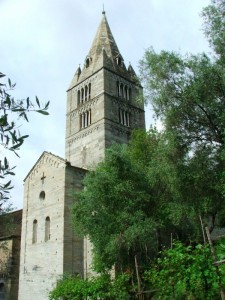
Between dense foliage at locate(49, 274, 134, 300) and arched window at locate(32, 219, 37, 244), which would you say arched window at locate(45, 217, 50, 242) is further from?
dense foliage at locate(49, 274, 134, 300)

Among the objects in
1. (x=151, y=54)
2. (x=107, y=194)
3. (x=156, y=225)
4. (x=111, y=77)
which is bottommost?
(x=156, y=225)

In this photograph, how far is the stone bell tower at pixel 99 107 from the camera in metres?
32.9

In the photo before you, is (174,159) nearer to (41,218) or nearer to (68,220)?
(68,220)

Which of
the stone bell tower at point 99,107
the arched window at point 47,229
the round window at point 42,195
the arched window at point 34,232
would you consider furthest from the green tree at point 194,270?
the stone bell tower at point 99,107

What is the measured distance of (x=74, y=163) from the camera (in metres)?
33.8

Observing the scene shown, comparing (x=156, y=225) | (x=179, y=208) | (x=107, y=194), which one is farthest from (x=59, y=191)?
(x=179, y=208)

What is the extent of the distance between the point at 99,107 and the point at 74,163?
5624 millimetres

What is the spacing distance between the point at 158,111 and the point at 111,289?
862cm

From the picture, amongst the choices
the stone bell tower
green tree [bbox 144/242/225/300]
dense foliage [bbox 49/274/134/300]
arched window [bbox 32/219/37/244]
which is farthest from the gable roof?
green tree [bbox 144/242/225/300]

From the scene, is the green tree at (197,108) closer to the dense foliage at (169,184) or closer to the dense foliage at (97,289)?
the dense foliage at (169,184)

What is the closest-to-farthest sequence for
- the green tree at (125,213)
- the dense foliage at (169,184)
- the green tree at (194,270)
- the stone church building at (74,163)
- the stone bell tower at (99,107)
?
the green tree at (194,270) → the dense foliage at (169,184) → the green tree at (125,213) → the stone church building at (74,163) → the stone bell tower at (99,107)

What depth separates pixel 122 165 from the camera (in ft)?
67.4

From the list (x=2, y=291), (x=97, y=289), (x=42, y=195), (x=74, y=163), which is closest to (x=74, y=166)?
(x=42, y=195)

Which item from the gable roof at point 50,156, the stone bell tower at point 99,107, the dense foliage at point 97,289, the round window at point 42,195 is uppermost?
the stone bell tower at point 99,107
